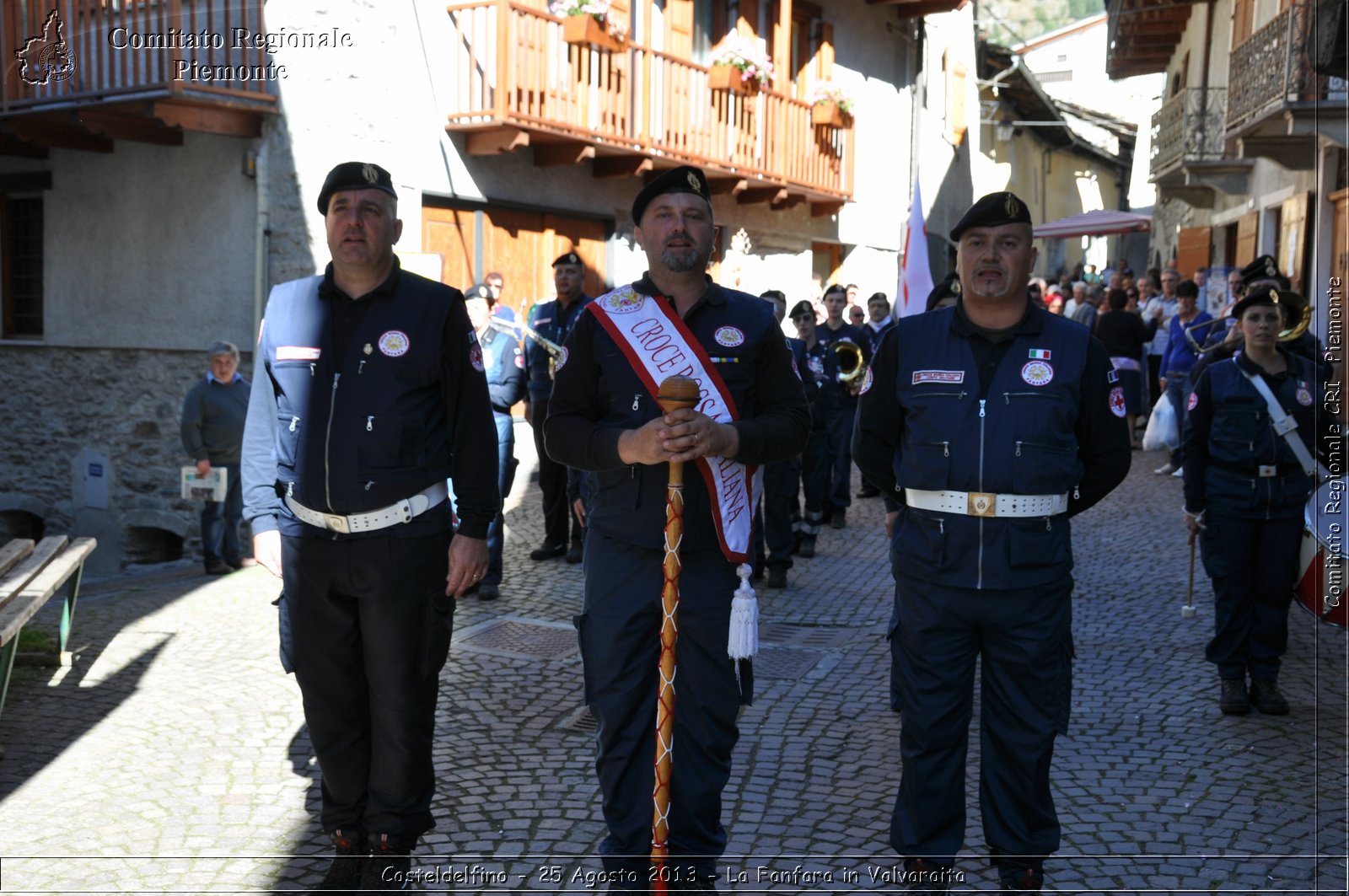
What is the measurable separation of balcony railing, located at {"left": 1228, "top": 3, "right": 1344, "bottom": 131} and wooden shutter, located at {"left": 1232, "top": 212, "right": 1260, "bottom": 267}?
6.29 ft

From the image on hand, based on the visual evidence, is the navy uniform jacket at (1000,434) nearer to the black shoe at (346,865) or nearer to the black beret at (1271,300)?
the black shoe at (346,865)

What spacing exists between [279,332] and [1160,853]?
3.43m

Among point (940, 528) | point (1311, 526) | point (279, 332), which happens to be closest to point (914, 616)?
point (940, 528)

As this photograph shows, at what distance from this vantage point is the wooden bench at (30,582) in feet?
18.3

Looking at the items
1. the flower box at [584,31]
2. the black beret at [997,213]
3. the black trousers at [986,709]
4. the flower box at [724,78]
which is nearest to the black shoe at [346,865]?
the black trousers at [986,709]

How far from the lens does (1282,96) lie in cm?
1483

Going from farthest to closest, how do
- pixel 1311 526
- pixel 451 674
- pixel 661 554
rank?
pixel 451 674 < pixel 1311 526 < pixel 661 554

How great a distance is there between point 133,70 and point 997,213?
33.2 feet

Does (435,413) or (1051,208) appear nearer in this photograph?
(435,413)

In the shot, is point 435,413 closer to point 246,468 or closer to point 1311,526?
point 246,468

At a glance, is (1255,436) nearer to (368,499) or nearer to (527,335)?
(368,499)

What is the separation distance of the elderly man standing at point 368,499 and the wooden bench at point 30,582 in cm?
185

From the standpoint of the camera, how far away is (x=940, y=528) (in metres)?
4.05

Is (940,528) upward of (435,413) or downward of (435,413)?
downward
